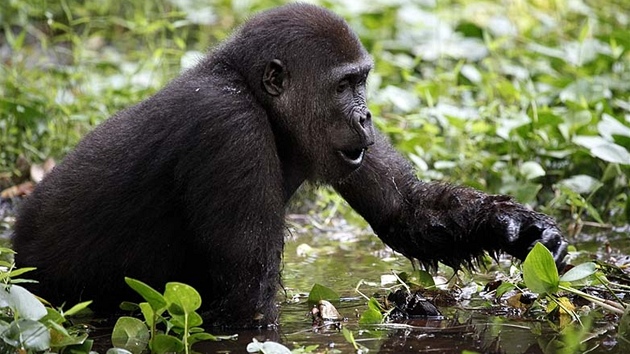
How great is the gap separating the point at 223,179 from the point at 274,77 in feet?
2.18

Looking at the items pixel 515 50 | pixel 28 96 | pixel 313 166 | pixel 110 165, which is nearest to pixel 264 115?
pixel 313 166

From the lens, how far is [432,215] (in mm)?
6258

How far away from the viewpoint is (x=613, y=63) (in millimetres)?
10469

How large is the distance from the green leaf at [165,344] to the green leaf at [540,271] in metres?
1.55

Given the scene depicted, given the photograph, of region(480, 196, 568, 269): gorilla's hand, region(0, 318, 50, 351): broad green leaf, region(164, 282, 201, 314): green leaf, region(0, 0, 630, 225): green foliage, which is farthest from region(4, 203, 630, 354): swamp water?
region(0, 0, 630, 225): green foliage

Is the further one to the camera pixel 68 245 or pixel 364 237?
pixel 364 237

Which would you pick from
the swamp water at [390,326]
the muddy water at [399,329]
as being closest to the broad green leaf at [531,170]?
the swamp water at [390,326]

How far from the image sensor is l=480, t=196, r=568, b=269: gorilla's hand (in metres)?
5.65

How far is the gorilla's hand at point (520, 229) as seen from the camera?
5652 mm

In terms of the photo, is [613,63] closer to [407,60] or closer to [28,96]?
[407,60]

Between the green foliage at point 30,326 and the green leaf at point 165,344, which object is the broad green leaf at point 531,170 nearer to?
the green leaf at point 165,344

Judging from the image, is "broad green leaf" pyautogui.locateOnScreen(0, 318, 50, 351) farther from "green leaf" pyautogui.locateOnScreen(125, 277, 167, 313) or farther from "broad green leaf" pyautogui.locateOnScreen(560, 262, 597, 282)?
"broad green leaf" pyautogui.locateOnScreen(560, 262, 597, 282)

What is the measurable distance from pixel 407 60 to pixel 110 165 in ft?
20.9

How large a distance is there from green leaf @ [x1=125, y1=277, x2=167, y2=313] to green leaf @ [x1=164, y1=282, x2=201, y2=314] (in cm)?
4
